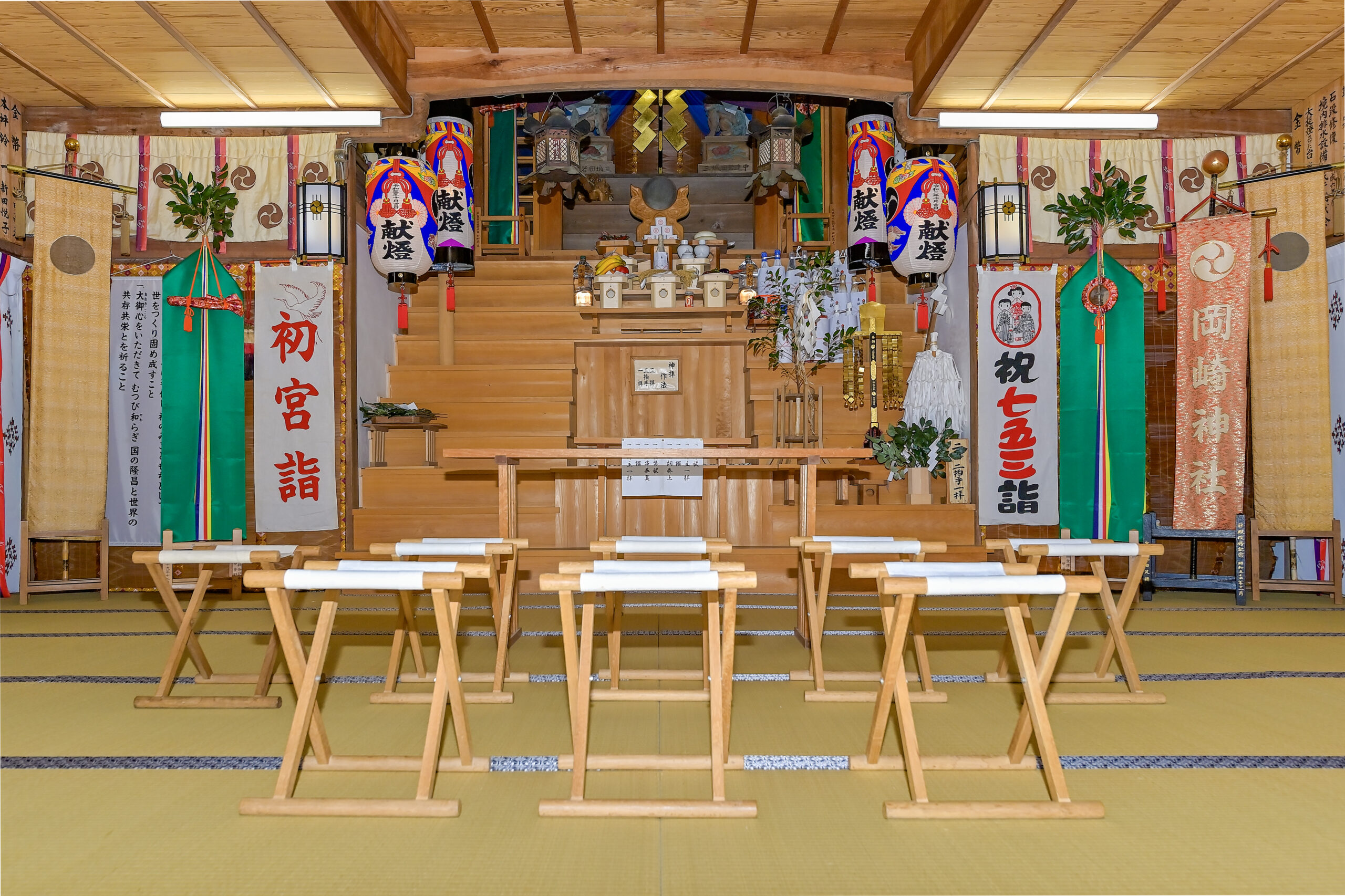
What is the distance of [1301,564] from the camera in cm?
482

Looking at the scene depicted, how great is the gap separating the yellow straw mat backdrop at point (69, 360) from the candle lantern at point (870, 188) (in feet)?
14.7

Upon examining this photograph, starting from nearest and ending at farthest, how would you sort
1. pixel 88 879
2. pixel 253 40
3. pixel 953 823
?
pixel 88 879 < pixel 953 823 < pixel 253 40

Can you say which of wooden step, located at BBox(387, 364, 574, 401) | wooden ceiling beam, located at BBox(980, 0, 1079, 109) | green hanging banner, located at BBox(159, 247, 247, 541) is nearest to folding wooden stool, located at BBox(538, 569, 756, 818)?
wooden ceiling beam, located at BBox(980, 0, 1079, 109)

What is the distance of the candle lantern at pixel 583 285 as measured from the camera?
6.67m

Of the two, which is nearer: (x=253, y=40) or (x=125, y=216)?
(x=253, y=40)

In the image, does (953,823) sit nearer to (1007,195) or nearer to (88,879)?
(88,879)

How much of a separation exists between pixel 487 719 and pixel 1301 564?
4.92m

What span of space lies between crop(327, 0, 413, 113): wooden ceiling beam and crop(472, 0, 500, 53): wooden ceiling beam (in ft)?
1.62

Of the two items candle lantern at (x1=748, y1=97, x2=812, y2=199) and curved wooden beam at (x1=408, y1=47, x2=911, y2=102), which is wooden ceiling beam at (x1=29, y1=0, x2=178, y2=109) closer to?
curved wooden beam at (x1=408, y1=47, x2=911, y2=102)

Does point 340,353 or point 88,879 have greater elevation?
point 340,353

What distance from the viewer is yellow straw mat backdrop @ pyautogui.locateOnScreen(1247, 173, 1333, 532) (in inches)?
177

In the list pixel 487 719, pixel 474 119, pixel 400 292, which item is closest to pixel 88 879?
pixel 487 719

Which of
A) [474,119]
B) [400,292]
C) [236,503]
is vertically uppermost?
[474,119]

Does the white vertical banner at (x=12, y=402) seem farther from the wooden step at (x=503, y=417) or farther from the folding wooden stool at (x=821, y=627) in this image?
the folding wooden stool at (x=821, y=627)
